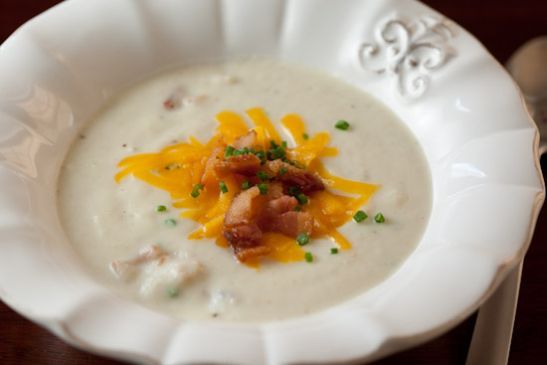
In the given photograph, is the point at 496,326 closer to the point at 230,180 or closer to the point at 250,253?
the point at 250,253

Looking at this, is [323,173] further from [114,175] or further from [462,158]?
[114,175]

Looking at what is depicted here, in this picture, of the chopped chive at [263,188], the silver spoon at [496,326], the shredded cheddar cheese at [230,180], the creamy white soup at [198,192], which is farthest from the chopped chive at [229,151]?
the silver spoon at [496,326]

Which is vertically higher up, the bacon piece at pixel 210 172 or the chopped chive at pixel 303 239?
the bacon piece at pixel 210 172

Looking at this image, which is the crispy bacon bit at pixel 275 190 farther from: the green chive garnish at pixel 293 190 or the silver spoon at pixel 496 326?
the silver spoon at pixel 496 326

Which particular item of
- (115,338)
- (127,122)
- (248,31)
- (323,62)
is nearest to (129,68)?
(127,122)

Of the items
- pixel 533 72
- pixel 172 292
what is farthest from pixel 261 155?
pixel 533 72

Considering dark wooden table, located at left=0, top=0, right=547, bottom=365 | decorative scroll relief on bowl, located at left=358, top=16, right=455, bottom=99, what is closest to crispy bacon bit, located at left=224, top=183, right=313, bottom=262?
dark wooden table, located at left=0, top=0, right=547, bottom=365

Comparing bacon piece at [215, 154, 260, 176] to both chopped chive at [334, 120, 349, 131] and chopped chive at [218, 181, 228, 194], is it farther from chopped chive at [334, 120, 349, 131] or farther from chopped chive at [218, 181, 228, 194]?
chopped chive at [334, 120, 349, 131]
